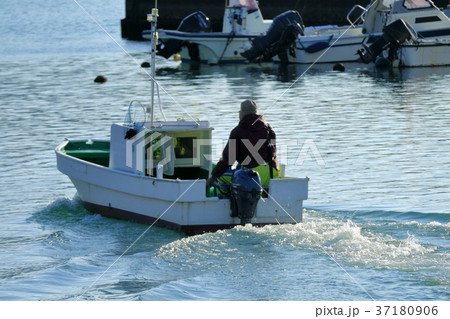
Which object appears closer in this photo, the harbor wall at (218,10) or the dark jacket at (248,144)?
the dark jacket at (248,144)

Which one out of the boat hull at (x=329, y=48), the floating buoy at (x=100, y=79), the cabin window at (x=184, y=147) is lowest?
the floating buoy at (x=100, y=79)

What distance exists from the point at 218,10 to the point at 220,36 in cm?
1891

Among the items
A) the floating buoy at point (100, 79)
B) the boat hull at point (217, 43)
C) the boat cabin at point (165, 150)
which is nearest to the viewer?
the boat cabin at point (165, 150)

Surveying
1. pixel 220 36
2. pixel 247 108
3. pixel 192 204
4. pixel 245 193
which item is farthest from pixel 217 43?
pixel 245 193

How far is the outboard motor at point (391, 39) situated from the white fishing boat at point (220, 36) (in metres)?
3.71

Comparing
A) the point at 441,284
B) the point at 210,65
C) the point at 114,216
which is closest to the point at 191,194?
the point at 114,216

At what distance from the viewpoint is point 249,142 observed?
12.4 metres

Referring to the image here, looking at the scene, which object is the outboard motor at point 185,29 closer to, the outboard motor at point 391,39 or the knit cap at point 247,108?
the outboard motor at point 391,39

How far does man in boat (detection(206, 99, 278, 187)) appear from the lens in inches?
488

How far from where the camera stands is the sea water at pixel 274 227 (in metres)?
10.5

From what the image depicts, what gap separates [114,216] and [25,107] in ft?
53.9

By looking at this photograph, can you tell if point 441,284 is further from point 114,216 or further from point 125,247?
point 114,216

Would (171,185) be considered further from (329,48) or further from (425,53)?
(329,48)

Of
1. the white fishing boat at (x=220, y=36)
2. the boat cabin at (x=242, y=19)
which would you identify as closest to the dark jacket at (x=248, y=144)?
the white fishing boat at (x=220, y=36)
